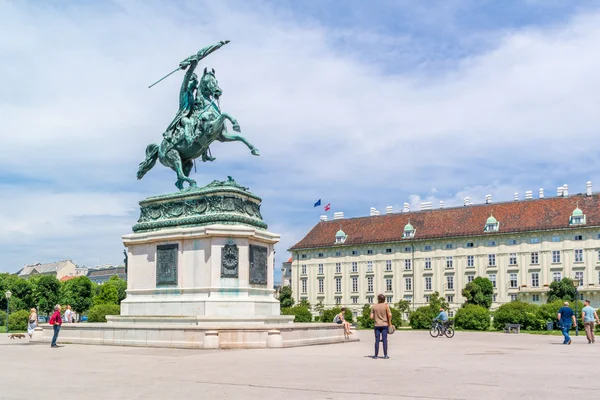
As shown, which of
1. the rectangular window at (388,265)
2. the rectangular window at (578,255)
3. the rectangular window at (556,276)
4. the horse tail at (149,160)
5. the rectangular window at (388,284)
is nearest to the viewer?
the horse tail at (149,160)

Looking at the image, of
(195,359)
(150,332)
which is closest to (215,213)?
(150,332)

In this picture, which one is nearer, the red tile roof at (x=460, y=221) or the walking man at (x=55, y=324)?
the walking man at (x=55, y=324)

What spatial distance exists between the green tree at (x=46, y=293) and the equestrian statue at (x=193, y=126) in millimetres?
65420

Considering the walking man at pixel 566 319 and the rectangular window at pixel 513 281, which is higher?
the rectangular window at pixel 513 281

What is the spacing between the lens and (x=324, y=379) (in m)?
12.7

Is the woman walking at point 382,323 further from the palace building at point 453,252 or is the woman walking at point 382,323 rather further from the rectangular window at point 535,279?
the rectangular window at point 535,279

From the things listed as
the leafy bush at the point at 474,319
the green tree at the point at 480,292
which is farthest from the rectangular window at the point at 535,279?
the leafy bush at the point at 474,319

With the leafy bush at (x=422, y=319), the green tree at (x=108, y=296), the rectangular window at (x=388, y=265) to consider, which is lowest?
the leafy bush at (x=422, y=319)

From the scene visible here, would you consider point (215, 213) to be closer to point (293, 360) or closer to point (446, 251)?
point (293, 360)

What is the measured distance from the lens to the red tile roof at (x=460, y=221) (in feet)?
316

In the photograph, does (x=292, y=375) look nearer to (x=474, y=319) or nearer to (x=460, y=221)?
(x=474, y=319)

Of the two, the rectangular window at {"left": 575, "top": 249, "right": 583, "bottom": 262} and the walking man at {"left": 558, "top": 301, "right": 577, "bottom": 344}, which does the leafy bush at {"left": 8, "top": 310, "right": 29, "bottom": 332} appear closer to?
the walking man at {"left": 558, "top": 301, "right": 577, "bottom": 344}

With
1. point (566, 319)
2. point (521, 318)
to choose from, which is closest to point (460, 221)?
point (521, 318)

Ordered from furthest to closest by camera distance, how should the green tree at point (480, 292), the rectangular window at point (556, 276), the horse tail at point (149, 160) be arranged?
the rectangular window at point (556, 276)
the green tree at point (480, 292)
the horse tail at point (149, 160)
